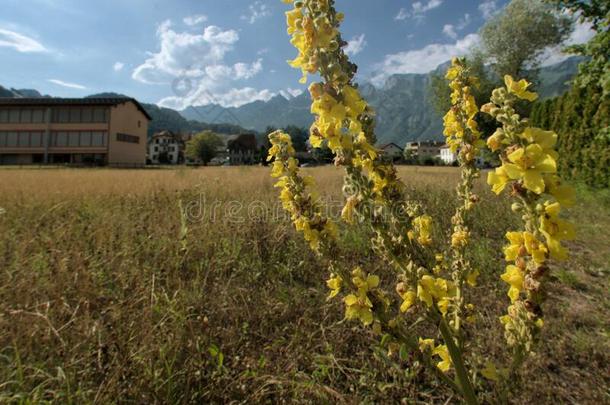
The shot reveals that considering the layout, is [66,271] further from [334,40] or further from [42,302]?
[334,40]

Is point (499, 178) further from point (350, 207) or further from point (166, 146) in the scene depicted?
point (166, 146)

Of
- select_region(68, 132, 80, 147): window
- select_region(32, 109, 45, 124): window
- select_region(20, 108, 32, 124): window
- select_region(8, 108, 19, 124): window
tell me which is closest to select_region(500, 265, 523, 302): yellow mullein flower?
select_region(68, 132, 80, 147): window

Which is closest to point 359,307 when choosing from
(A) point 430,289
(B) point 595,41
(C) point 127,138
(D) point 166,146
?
(A) point 430,289

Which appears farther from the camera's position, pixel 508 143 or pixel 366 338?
pixel 366 338

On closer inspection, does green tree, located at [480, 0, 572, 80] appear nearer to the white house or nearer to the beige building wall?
the white house

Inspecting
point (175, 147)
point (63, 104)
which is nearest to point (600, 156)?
point (63, 104)

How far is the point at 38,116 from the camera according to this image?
37.4 m

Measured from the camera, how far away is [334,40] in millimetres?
1210

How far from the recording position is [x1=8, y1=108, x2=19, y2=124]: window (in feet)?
122

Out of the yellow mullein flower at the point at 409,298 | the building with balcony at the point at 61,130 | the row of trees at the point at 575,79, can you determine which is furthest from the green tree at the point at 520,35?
the building with balcony at the point at 61,130

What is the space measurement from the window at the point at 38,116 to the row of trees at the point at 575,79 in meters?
45.6

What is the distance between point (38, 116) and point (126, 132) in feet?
31.6

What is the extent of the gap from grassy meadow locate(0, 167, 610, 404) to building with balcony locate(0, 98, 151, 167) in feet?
126

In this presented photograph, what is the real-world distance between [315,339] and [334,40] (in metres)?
2.28
